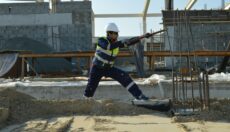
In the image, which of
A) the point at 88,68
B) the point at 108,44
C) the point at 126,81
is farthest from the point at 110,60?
the point at 88,68

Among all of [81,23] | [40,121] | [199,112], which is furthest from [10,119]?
[81,23]

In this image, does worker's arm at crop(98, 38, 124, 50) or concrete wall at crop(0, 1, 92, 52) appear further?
concrete wall at crop(0, 1, 92, 52)

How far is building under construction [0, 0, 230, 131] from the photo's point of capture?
7.99m

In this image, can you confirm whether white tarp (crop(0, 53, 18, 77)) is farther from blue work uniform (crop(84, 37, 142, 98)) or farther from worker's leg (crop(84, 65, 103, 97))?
blue work uniform (crop(84, 37, 142, 98))

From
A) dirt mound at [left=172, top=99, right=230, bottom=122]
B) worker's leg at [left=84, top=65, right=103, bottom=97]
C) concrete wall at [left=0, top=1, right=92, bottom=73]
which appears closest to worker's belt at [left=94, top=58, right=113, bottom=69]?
worker's leg at [left=84, top=65, right=103, bottom=97]

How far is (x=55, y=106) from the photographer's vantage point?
8.37 m

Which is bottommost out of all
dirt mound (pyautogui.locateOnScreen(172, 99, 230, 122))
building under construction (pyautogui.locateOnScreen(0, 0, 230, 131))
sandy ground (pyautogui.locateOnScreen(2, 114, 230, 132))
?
Result: sandy ground (pyautogui.locateOnScreen(2, 114, 230, 132))

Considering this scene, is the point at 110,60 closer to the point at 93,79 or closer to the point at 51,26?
A: the point at 93,79

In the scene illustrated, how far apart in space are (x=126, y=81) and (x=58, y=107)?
4.41 ft

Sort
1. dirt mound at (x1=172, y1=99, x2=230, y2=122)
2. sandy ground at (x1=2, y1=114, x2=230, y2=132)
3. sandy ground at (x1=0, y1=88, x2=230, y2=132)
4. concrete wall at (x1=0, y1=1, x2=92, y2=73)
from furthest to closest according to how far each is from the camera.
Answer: concrete wall at (x1=0, y1=1, x2=92, y2=73) < dirt mound at (x1=172, y1=99, x2=230, y2=122) < sandy ground at (x1=0, y1=88, x2=230, y2=132) < sandy ground at (x1=2, y1=114, x2=230, y2=132)

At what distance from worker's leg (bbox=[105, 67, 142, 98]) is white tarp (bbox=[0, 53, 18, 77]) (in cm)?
917

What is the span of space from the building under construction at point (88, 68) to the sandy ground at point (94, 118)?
0.02 m

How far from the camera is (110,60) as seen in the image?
851cm

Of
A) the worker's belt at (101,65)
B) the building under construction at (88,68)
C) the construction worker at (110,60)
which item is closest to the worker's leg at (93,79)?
the construction worker at (110,60)
